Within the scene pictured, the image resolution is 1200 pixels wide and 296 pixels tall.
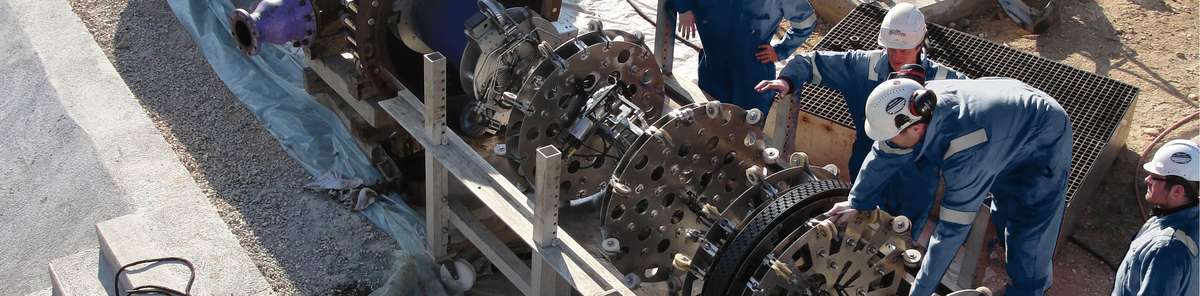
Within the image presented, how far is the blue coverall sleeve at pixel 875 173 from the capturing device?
Answer: 402 centimetres

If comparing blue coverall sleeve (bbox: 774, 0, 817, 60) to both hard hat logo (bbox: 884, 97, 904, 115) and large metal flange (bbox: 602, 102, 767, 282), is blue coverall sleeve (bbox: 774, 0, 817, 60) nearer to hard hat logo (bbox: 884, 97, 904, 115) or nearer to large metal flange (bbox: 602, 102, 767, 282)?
large metal flange (bbox: 602, 102, 767, 282)

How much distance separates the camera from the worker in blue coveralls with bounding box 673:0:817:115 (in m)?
5.44

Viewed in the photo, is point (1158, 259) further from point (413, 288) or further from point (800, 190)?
point (413, 288)

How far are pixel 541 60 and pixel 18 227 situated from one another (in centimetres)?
259

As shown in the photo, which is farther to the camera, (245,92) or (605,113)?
(245,92)

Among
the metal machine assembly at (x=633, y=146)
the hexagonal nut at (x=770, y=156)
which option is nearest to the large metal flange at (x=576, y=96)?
the metal machine assembly at (x=633, y=146)

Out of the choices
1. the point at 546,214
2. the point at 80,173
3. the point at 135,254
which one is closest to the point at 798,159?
the point at 546,214

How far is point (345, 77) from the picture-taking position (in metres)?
5.60

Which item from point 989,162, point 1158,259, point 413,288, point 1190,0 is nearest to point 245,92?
point 413,288

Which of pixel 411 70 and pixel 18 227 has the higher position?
pixel 411 70

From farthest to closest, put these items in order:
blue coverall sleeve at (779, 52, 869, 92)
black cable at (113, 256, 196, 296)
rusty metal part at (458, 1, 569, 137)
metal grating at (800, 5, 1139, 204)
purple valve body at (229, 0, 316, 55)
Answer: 1. metal grating at (800, 5, 1139, 204)
2. purple valve body at (229, 0, 316, 55)
3. rusty metal part at (458, 1, 569, 137)
4. blue coverall sleeve at (779, 52, 869, 92)
5. black cable at (113, 256, 196, 296)

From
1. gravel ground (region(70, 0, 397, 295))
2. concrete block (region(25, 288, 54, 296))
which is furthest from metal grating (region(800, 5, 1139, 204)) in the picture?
concrete block (region(25, 288, 54, 296))

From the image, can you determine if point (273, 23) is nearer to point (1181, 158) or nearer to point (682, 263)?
point (682, 263)

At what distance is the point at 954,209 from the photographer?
410cm
